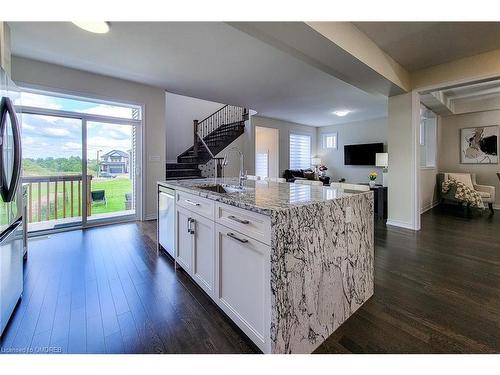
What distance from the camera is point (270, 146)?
28.2ft

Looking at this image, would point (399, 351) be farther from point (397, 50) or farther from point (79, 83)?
point (79, 83)

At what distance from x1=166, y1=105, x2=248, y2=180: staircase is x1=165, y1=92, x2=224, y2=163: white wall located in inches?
11.7

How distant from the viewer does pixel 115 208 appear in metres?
4.63

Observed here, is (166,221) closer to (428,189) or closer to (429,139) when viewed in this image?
(428,189)

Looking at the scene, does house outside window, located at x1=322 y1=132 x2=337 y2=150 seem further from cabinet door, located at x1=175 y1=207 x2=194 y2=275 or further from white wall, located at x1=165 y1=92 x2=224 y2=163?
cabinet door, located at x1=175 y1=207 x2=194 y2=275

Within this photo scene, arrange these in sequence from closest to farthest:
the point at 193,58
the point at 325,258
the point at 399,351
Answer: the point at 399,351
the point at 325,258
the point at 193,58

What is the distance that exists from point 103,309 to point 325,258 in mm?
1714

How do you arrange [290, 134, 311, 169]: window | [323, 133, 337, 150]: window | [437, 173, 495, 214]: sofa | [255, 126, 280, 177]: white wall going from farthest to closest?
1. [323, 133, 337, 150]: window
2. [290, 134, 311, 169]: window
3. [255, 126, 280, 177]: white wall
4. [437, 173, 495, 214]: sofa

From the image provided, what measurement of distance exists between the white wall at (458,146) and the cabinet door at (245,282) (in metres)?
7.25

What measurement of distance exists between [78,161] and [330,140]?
26.2 feet

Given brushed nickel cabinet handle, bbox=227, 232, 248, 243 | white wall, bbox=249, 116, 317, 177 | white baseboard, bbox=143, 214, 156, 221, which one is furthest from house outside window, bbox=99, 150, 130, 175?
brushed nickel cabinet handle, bbox=227, 232, 248, 243

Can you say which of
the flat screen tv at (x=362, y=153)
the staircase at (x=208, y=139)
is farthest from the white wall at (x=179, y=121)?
the flat screen tv at (x=362, y=153)

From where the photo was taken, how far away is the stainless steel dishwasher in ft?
8.61
